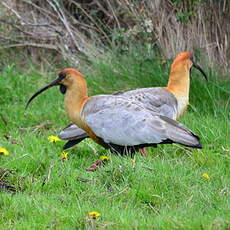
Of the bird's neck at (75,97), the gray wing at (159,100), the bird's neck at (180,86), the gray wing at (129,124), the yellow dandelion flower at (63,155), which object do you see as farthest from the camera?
the bird's neck at (180,86)

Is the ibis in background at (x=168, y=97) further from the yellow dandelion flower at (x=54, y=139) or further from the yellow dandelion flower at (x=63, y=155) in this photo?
the yellow dandelion flower at (x=63, y=155)

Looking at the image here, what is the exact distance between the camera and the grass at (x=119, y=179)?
486 cm

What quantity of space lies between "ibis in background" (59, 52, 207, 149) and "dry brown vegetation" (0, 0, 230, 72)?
62.9 inches

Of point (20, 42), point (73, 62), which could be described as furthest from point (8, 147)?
point (20, 42)

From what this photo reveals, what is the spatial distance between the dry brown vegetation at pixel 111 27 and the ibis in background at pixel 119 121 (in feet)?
9.28

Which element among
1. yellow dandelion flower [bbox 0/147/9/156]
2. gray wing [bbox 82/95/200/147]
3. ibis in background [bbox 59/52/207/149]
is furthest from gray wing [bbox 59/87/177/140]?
yellow dandelion flower [bbox 0/147/9/156]

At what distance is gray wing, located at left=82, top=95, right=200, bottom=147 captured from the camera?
645 cm

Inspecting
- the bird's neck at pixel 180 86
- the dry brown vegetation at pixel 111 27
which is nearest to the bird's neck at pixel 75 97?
the bird's neck at pixel 180 86

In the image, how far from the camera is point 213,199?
5273 millimetres

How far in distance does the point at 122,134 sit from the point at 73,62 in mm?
4444

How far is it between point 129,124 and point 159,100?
91 cm

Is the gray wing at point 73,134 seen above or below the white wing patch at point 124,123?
below

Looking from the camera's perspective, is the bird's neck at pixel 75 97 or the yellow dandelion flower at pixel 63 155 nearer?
the yellow dandelion flower at pixel 63 155

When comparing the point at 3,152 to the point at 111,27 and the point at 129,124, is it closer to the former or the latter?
the point at 129,124
